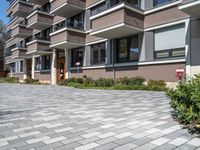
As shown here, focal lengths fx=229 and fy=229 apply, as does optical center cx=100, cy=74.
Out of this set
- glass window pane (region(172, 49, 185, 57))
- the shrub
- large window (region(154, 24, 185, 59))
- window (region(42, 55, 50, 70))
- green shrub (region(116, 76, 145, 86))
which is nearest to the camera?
glass window pane (region(172, 49, 185, 57))

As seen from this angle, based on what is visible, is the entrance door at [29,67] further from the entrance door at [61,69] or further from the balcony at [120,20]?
the balcony at [120,20]

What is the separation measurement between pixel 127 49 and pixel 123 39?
915mm

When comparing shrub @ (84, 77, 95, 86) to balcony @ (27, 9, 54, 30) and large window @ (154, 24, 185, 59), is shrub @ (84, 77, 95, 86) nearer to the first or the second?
large window @ (154, 24, 185, 59)

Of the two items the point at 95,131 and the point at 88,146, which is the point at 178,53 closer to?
the point at 95,131

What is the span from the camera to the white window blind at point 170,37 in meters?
13.6

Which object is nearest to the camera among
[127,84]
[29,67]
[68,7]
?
[127,84]

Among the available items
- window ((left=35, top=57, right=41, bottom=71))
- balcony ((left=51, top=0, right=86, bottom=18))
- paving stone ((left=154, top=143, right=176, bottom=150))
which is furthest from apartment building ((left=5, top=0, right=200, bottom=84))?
paving stone ((left=154, top=143, right=176, bottom=150))

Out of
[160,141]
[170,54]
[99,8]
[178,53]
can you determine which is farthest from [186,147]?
[99,8]

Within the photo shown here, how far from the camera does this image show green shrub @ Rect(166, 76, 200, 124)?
178 inches

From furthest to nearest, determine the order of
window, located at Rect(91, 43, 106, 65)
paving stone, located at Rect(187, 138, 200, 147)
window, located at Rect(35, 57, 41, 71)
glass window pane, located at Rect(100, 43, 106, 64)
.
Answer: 1. window, located at Rect(35, 57, 41, 71)
2. window, located at Rect(91, 43, 106, 65)
3. glass window pane, located at Rect(100, 43, 106, 64)
4. paving stone, located at Rect(187, 138, 200, 147)

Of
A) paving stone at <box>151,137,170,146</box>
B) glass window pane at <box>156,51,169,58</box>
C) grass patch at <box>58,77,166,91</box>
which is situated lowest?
paving stone at <box>151,137,170,146</box>

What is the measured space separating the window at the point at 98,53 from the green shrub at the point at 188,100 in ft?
46.6

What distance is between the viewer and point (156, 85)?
549 inches

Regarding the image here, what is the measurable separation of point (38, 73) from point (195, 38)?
2202cm
